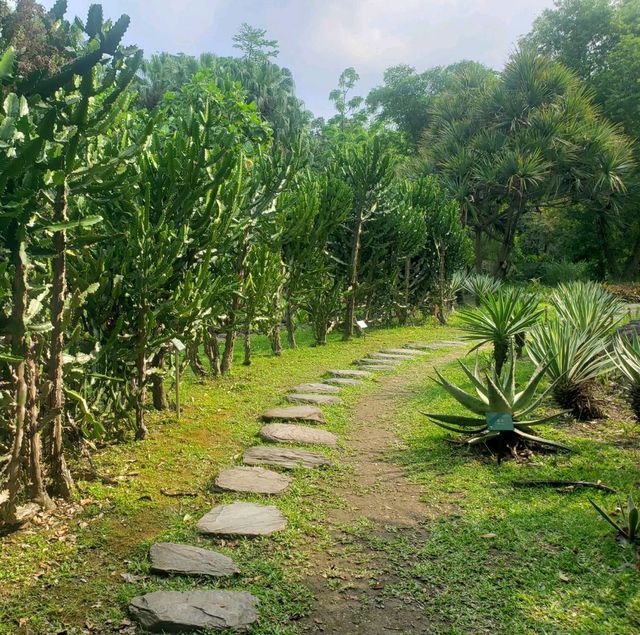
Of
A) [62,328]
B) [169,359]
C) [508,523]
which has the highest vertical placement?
[62,328]

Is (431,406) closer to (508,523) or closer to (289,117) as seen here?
(508,523)

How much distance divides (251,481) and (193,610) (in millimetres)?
1421

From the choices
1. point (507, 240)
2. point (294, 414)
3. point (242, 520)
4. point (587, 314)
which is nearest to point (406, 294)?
point (587, 314)

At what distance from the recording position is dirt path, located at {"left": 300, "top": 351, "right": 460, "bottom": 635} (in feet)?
8.21

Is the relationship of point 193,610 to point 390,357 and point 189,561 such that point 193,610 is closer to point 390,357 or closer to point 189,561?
point 189,561

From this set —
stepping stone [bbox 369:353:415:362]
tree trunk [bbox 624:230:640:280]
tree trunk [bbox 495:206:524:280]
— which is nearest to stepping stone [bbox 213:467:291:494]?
stepping stone [bbox 369:353:415:362]

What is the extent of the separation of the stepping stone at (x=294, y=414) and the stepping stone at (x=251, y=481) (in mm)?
1250

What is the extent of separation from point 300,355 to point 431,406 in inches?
127

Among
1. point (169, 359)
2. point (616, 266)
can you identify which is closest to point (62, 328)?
point (169, 359)

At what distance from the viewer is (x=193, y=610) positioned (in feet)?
8.11

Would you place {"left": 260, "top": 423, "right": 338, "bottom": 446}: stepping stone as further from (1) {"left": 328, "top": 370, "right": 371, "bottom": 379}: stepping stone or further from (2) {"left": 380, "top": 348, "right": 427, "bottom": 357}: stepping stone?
(2) {"left": 380, "top": 348, "right": 427, "bottom": 357}: stepping stone

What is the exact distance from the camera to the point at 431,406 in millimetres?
6051

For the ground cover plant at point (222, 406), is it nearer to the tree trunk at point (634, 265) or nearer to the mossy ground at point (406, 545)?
the mossy ground at point (406, 545)

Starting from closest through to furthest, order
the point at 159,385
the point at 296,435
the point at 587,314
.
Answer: the point at 296,435
the point at 159,385
the point at 587,314
